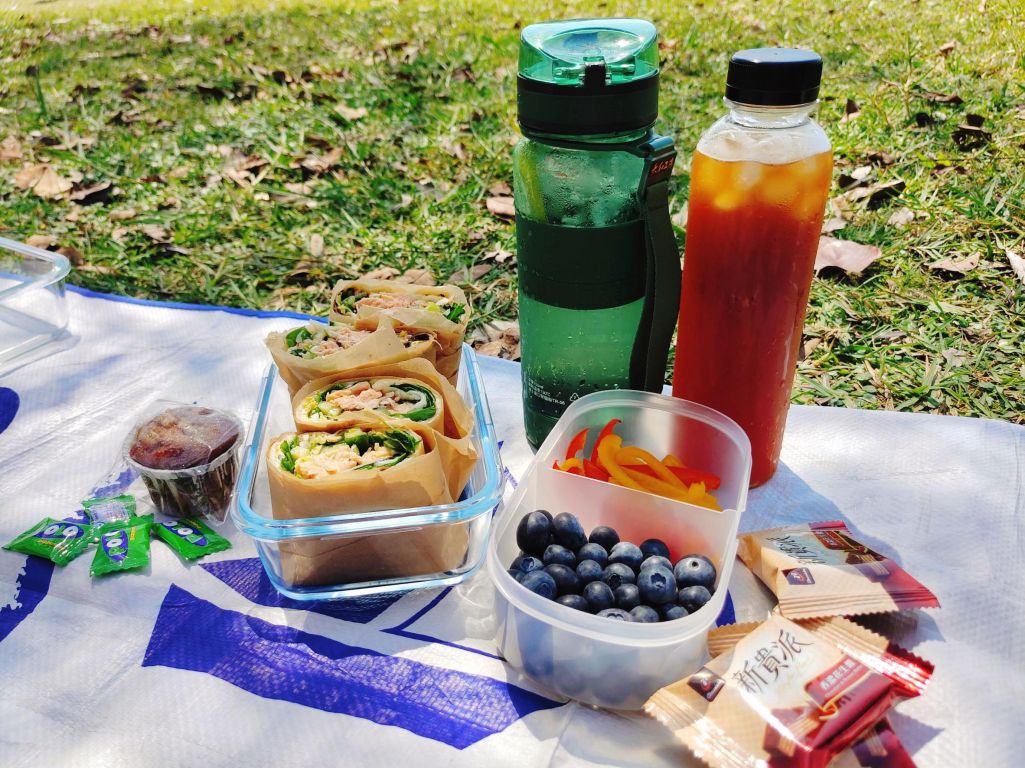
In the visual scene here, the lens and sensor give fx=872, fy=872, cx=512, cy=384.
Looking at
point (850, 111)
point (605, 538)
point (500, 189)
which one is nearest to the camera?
point (605, 538)

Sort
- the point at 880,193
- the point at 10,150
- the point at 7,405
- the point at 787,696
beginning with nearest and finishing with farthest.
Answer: the point at 787,696
the point at 7,405
the point at 880,193
the point at 10,150

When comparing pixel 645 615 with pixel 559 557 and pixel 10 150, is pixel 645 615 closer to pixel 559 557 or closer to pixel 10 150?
pixel 559 557

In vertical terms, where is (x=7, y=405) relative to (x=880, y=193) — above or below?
below

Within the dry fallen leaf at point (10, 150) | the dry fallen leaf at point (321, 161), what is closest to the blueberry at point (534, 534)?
the dry fallen leaf at point (321, 161)

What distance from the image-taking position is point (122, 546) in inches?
53.3

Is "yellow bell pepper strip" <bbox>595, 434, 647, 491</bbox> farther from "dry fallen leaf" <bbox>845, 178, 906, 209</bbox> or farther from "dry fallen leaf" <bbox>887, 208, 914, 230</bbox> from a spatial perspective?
"dry fallen leaf" <bbox>845, 178, 906, 209</bbox>

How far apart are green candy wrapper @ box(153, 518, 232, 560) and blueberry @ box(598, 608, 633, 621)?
25.3 inches

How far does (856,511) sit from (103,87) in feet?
11.7

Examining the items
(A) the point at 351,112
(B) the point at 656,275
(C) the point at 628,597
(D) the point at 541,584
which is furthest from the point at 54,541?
(A) the point at 351,112

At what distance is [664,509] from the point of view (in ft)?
4.00

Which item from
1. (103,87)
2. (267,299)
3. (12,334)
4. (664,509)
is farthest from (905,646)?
(103,87)

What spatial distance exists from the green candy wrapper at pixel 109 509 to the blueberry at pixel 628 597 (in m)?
0.82

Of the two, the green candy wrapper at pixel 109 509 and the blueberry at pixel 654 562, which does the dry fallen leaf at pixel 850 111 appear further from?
the green candy wrapper at pixel 109 509

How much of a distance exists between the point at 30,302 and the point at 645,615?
1680 millimetres
